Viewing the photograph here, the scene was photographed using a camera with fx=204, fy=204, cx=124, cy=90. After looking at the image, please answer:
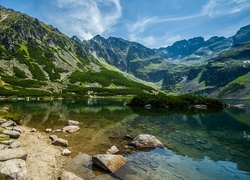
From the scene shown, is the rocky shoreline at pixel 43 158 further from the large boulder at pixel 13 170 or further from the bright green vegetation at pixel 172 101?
the bright green vegetation at pixel 172 101

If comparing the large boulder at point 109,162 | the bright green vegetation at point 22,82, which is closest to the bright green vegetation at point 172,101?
the large boulder at point 109,162

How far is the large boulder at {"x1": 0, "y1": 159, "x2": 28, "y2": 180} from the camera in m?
14.2

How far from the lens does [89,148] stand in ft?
84.7

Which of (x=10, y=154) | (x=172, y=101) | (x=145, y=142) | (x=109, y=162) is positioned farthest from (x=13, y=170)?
(x=172, y=101)

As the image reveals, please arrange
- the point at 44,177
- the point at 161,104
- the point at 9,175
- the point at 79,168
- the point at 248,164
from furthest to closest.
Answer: the point at 161,104
the point at 248,164
the point at 79,168
the point at 44,177
the point at 9,175

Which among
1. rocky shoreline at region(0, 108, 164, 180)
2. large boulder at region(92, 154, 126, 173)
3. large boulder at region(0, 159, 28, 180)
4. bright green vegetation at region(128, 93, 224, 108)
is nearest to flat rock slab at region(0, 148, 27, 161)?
rocky shoreline at region(0, 108, 164, 180)

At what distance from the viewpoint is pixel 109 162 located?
62.6 feet

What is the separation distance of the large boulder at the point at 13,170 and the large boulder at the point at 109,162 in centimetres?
662

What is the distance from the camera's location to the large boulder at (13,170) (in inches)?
558

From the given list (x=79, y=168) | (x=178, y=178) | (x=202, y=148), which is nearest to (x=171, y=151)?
(x=202, y=148)

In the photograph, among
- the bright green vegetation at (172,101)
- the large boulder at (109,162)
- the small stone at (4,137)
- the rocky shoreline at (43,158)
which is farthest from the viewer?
the bright green vegetation at (172,101)

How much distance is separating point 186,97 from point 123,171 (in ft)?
298

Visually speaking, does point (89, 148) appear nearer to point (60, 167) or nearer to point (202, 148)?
point (60, 167)

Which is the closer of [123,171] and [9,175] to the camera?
[9,175]
